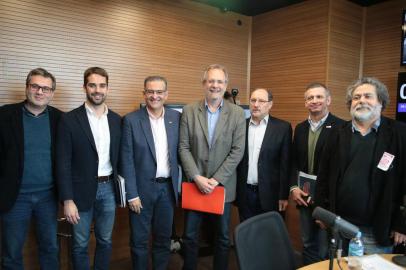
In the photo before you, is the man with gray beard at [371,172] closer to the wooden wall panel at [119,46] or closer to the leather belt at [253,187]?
the leather belt at [253,187]

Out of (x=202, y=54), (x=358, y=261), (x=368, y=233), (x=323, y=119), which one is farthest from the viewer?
(x=202, y=54)

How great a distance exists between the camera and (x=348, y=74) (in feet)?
12.0

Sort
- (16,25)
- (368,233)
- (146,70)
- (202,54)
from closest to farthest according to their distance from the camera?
1. (368,233)
2. (16,25)
3. (146,70)
4. (202,54)

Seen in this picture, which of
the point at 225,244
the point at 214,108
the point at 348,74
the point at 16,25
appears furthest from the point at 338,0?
the point at 16,25

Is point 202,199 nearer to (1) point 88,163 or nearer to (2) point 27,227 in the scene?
(1) point 88,163

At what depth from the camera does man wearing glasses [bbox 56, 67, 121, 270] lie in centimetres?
225

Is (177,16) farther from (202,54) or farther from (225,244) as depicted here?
(225,244)

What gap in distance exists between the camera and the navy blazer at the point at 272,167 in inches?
102

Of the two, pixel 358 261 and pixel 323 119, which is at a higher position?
pixel 323 119

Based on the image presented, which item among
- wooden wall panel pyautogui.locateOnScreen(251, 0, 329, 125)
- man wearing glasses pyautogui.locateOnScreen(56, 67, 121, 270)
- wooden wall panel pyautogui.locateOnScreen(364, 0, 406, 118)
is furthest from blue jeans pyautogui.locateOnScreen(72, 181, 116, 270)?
wooden wall panel pyautogui.locateOnScreen(364, 0, 406, 118)

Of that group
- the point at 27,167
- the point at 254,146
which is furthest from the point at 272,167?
the point at 27,167

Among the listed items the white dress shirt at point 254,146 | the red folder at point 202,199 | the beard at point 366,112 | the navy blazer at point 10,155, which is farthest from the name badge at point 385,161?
the navy blazer at point 10,155

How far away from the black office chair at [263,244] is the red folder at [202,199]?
88 cm

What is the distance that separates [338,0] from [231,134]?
6.96 feet
